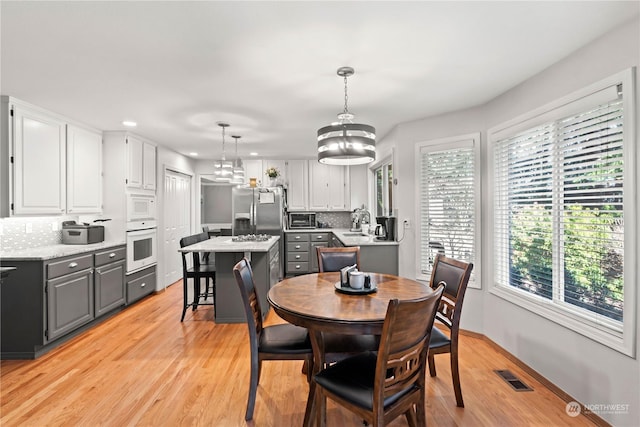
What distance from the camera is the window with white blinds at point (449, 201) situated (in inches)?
136

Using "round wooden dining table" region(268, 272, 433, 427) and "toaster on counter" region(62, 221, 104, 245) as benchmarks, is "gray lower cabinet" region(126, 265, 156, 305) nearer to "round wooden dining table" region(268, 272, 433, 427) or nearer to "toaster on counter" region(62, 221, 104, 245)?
"toaster on counter" region(62, 221, 104, 245)

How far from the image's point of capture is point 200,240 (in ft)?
15.1

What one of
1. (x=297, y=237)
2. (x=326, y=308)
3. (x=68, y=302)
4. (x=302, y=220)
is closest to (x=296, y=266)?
(x=297, y=237)

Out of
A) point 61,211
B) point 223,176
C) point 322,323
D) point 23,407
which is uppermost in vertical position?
point 223,176

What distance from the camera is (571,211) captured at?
2301 millimetres

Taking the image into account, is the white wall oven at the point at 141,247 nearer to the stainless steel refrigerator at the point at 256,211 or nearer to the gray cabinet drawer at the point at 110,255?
the gray cabinet drawer at the point at 110,255

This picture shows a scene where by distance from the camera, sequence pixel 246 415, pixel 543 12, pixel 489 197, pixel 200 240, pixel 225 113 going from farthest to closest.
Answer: pixel 200 240 < pixel 225 113 < pixel 489 197 < pixel 246 415 < pixel 543 12

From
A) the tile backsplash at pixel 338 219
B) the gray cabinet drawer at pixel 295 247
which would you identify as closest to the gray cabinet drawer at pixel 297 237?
the gray cabinet drawer at pixel 295 247

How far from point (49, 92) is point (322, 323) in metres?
3.26

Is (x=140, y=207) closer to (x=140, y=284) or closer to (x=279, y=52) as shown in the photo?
(x=140, y=284)

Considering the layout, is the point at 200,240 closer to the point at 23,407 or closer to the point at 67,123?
the point at 67,123

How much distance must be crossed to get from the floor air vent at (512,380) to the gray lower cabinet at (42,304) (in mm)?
3974

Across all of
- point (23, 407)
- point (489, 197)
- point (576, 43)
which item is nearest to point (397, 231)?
point (489, 197)

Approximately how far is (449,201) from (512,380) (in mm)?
1813
